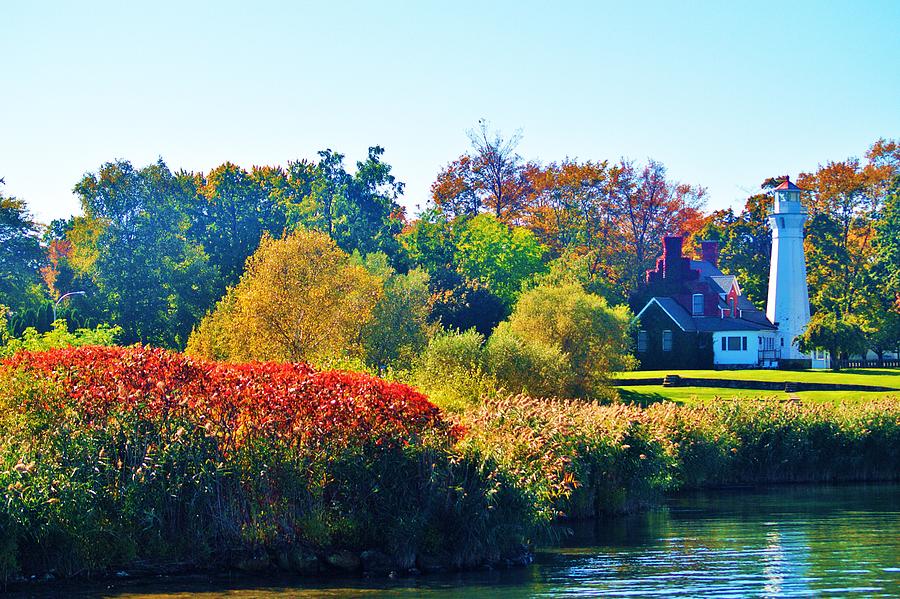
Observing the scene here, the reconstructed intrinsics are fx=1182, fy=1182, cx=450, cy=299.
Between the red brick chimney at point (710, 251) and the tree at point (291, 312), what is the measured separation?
2002 inches

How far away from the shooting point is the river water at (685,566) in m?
24.2

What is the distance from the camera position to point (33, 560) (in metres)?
24.4

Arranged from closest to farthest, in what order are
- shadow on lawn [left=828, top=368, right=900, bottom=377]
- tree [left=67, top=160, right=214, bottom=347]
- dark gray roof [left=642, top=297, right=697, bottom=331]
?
tree [left=67, top=160, right=214, bottom=347]
shadow on lawn [left=828, top=368, right=900, bottom=377]
dark gray roof [left=642, top=297, right=697, bottom=331]

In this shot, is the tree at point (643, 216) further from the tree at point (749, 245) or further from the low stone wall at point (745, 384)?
the low stone wall at point (745, 384)

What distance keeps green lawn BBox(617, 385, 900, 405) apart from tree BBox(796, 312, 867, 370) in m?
17.3

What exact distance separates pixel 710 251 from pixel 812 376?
23.0 m

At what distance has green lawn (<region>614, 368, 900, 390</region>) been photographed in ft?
Answer: 241

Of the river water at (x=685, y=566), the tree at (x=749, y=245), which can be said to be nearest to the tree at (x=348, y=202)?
the tree at (x=749, y=245)

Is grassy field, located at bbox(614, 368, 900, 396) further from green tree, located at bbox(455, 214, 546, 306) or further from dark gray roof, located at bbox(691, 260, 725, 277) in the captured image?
dark gray roof, located at bbox(691, 260, 725, 277)

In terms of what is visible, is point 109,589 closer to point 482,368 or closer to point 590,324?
point 482,368

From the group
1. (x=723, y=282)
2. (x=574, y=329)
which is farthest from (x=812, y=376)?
(x=574, y=329)

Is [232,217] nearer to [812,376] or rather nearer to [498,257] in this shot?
[498,257]

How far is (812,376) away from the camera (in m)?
78.1

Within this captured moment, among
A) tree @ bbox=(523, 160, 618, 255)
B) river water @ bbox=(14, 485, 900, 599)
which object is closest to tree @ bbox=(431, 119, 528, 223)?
tree @ bbox=(523, 160, 618, 255)
